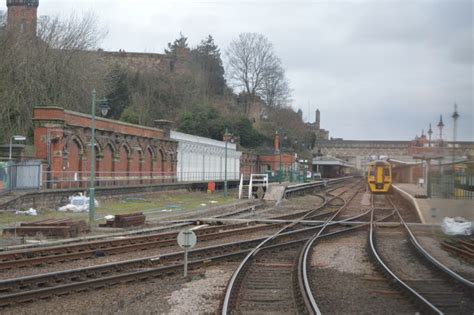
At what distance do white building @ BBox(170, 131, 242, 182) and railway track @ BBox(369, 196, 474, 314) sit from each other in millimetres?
38693

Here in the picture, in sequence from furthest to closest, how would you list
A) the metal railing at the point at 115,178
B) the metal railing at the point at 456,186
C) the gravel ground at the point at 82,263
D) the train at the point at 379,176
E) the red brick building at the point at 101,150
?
1. the train at the point at 379,176
2. the red brick building at the point at 101,150
3. the metal railing at the point at 115,178
4. the metal railing at the point at 456,186
5. the gravel ground at the point at 82,263

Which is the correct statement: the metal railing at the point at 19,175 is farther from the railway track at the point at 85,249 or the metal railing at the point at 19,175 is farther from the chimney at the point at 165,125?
the chimney at the point at 165,125

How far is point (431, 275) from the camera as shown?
43.6 ft

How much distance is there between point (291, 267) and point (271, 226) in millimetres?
10057

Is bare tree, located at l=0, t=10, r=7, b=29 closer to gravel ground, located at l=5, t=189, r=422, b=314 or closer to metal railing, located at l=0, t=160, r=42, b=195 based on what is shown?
metal railing, located at l=0, t=160, r=42, b=195

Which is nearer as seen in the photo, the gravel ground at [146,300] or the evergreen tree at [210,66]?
the gravel ground at [146,300]

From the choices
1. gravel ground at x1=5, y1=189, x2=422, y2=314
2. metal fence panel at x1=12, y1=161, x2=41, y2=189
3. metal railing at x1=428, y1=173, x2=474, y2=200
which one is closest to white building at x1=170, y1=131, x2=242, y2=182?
metal fence panel at x1=12, y1=161, x2=41, y2=189

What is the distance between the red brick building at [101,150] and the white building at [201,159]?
212 centimetres

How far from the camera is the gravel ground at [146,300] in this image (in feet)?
31.9

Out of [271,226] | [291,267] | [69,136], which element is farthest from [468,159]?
[69,136]

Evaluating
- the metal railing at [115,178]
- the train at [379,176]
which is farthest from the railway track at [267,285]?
the train at [379,176]

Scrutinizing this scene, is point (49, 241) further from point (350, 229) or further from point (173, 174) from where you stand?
point (173, 174)

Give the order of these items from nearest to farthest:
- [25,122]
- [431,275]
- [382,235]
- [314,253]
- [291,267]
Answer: [431,275]
[291,267]
[314,253]
[382,235]
[25,122]

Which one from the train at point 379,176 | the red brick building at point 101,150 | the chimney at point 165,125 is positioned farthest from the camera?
the chimney at point 165,125
